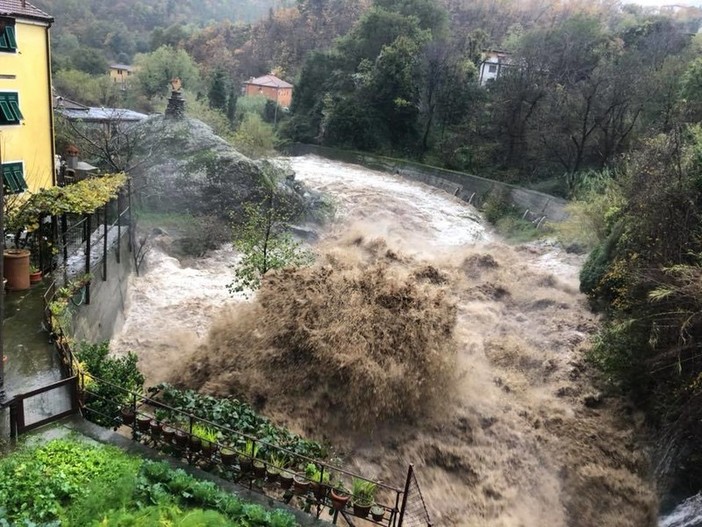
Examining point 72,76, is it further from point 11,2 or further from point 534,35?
point 534,35

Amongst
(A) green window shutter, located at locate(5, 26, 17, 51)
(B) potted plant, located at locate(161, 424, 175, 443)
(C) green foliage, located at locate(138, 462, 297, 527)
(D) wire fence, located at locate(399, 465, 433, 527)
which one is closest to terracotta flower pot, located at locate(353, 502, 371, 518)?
(C) green foliage, located at locate(138, 462, 297, 527)

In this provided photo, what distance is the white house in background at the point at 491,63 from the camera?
5397 centimetres

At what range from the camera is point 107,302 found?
1555 centimetres

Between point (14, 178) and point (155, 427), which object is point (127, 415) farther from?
point (14, 178)

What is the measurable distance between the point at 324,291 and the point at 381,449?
14.2 feet

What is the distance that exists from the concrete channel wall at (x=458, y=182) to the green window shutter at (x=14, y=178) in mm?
26395

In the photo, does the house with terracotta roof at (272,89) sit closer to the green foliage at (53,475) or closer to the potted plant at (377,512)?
the green foliage at (53,475)

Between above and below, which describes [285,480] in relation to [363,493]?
above

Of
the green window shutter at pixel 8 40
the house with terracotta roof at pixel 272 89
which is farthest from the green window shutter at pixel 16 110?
the house with terracotta roof at pixel 272 89

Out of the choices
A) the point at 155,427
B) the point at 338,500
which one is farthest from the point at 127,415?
the point at 338,500

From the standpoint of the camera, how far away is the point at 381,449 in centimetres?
1243

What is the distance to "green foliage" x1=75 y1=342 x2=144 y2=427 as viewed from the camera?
30.9 feet

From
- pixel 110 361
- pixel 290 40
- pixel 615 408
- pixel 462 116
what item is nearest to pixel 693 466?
pixel 615 408

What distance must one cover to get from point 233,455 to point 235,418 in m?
1.70
